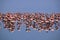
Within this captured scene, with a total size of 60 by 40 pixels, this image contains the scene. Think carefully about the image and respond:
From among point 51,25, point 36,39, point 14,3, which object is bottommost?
point 36,39

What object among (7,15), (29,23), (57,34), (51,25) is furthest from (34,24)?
(57,34)

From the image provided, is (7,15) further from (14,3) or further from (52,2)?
(52,2)

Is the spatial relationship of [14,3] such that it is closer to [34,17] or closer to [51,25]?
[34,17]

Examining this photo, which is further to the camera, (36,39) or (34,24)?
(36,39)

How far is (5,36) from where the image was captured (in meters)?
1.57

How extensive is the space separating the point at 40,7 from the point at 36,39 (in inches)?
14.9

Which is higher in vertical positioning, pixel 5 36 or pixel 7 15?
pixel 7 15

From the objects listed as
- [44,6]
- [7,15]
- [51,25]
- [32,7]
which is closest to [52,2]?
[44,6]

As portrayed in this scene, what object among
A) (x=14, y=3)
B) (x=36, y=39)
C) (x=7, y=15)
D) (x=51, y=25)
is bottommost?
(x=36, y=39)

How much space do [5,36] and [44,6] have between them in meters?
0.58

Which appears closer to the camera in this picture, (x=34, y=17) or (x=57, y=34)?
(x=34, y=17)

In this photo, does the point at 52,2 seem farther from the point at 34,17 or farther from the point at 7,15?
the point at 7,15

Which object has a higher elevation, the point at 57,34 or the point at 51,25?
the point at 51,25

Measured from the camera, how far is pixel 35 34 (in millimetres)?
1561
